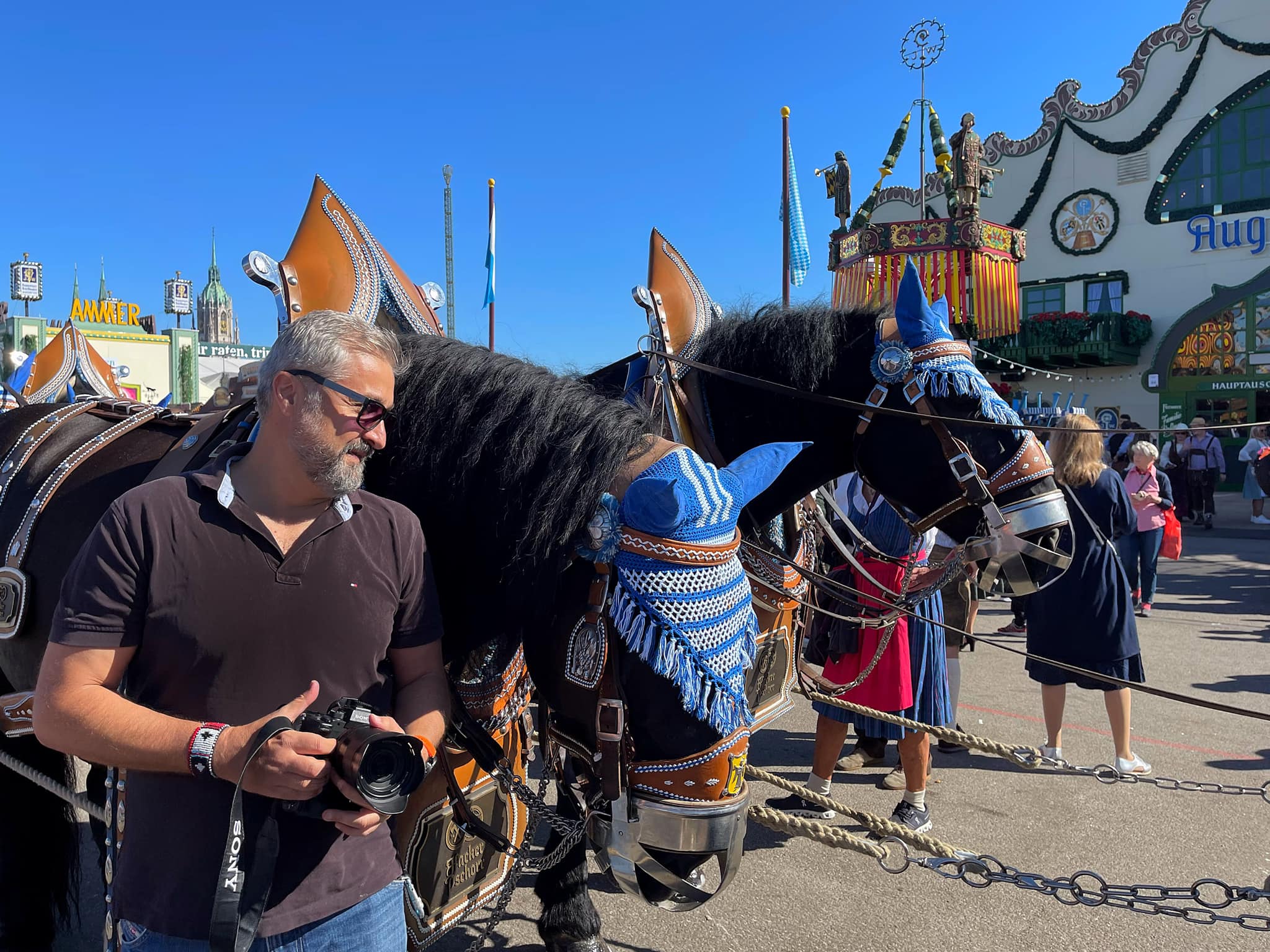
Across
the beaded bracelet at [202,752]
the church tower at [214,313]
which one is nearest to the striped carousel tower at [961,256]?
the beaded bracelet at [202,752]

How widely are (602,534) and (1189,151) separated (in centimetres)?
2265

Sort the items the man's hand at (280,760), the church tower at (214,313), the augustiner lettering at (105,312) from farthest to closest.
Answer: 1. the church tower at (214,313)
2. the augustiner lettering at (105,312)
3. the man's hand at (280,760)

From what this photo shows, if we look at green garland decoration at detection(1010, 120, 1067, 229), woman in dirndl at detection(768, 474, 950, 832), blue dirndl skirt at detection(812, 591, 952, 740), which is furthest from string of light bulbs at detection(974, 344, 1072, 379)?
green garland decoration at detection(1010, 120, 1067, 229)

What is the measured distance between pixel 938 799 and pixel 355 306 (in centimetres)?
360

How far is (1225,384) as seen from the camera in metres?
18.5

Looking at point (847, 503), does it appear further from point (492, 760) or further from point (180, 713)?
point (180, 713)

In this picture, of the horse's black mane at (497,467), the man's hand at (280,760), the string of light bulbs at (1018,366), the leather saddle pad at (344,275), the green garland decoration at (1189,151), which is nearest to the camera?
the man's hand at (280,760)

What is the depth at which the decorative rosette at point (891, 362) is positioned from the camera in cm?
303

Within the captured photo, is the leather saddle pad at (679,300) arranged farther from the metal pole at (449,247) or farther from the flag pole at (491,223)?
the metal pole at (449,247)

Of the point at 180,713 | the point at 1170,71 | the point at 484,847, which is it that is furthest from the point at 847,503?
the point at 1170,71

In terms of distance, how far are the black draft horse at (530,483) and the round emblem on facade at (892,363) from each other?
7 centimetres

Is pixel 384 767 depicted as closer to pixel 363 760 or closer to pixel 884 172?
pixel 363 760

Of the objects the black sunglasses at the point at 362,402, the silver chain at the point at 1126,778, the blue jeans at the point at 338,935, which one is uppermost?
the black sunglasses at the point at 362,402

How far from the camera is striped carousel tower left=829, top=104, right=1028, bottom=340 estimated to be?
9242 mm
